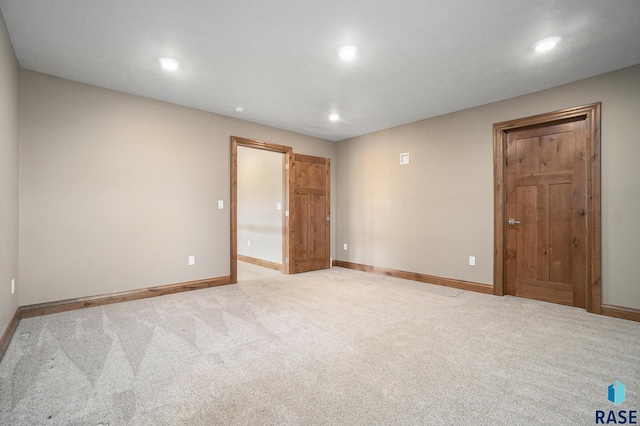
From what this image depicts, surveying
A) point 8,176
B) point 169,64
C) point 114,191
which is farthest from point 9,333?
point 169,64

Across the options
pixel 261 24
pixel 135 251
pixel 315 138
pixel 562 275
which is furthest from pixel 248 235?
pixel 562 275

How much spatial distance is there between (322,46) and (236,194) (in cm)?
262

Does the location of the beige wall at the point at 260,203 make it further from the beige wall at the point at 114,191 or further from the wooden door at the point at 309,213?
the beige wall at the point at 114,191

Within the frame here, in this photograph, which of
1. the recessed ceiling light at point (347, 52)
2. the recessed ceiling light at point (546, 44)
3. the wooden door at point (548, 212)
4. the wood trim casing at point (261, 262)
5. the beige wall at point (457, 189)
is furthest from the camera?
the wood trim casing at point (261, 262)

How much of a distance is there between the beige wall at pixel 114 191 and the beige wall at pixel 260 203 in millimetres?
1422

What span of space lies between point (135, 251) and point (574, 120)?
5.47 m

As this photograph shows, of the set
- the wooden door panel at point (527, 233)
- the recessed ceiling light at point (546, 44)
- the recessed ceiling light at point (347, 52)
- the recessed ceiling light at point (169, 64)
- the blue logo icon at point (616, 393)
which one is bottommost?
the blue logo icon at point (616, 393)

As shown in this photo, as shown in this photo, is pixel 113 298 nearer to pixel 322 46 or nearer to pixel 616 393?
pixel 322 46

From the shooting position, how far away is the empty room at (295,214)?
187cm

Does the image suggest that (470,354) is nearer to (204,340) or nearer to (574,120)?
(204,340)

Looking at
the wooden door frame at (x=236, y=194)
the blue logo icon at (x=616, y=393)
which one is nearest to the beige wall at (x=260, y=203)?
the wooden door frame at (x=236, y=194)

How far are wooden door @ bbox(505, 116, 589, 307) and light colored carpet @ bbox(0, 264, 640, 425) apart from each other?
340 millimetres

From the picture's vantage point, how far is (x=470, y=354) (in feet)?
7.45

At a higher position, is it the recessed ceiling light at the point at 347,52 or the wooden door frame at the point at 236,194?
the recessed ceiling light at the point at 347,52
